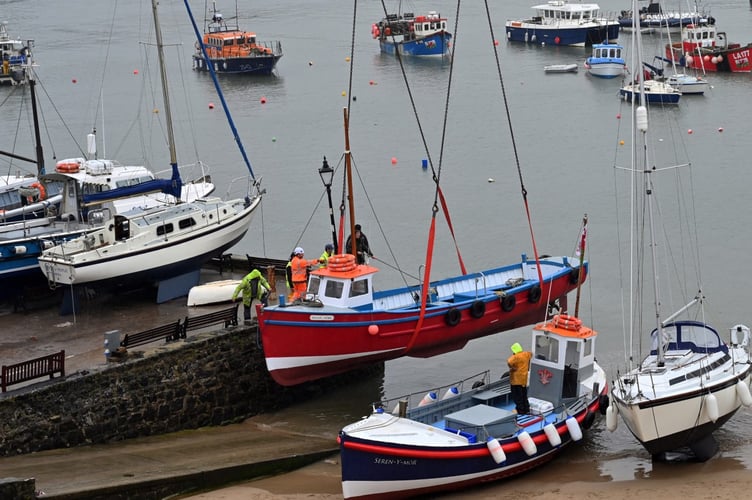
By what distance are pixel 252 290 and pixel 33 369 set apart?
4.76m

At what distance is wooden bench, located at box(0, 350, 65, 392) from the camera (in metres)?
19.5

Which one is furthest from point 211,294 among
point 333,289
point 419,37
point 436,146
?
point 419,37

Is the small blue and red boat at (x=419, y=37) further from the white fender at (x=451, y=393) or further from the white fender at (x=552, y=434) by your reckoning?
the white fender at (x=552, y=434)

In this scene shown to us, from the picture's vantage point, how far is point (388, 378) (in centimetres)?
2609

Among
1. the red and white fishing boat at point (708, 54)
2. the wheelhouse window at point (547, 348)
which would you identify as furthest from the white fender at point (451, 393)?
the red and white fishing boat at point (708, 54)

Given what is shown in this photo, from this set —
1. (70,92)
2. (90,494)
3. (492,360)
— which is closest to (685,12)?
(70,92)

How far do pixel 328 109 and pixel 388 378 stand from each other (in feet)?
132

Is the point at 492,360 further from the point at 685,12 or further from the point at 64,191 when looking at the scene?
the point at 685,12

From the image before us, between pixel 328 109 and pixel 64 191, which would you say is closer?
pixel 64 191

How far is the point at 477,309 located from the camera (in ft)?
77.0

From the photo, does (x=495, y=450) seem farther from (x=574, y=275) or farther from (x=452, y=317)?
(x=574, y=275)

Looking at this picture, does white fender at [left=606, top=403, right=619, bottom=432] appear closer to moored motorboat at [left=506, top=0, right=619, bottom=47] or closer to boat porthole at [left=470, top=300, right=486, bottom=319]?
boat porthole at [left=470, top=300, right=486, bottom=319]


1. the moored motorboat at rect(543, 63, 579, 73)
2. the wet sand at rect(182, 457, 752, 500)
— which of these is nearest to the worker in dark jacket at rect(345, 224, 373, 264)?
the wet sand at rect(182, 457, 752, 500)

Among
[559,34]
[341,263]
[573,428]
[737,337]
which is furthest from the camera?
[559,34]
